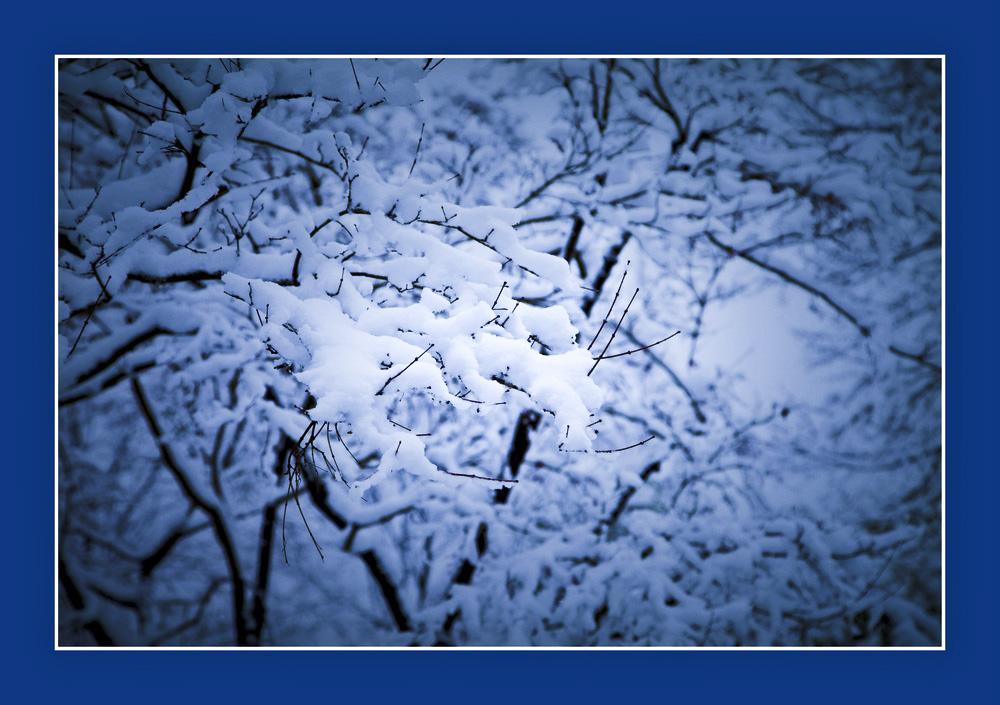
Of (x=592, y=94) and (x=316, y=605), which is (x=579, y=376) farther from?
(x=316, y=605)

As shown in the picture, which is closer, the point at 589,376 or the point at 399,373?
the point at 399,373

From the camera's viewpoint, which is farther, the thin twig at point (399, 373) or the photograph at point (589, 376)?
the photograph at point (589, 376)

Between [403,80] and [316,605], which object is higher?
[403,80]

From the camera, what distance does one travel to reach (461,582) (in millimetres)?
1657

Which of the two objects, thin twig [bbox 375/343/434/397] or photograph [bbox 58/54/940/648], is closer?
thin twig [bbox 375/343/434/397]
